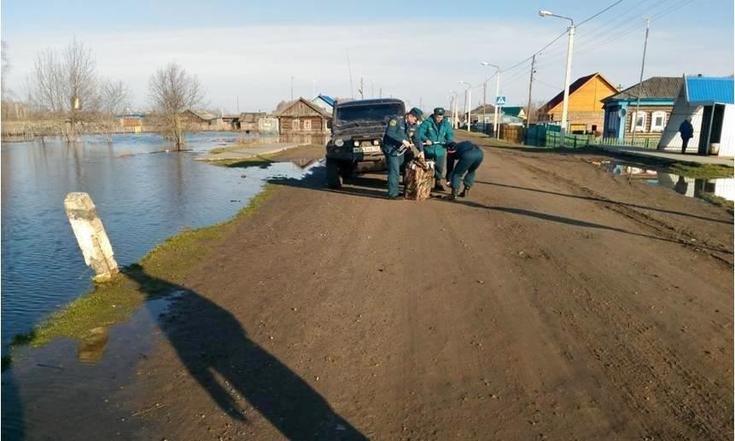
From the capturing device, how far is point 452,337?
4867 mm

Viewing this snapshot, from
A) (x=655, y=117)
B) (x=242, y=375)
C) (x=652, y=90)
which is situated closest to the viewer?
(x=242, y=375)

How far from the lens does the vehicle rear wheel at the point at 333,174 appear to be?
1464 centimetres

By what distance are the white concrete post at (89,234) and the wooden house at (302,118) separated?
62.9 m

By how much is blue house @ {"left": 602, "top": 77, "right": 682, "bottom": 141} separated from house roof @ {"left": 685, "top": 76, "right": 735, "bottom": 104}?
1364 centimetres

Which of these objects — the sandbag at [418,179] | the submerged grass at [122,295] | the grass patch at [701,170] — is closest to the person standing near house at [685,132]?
the grass patch at [701,170]

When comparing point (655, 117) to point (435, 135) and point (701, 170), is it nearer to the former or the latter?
point (701, 170)

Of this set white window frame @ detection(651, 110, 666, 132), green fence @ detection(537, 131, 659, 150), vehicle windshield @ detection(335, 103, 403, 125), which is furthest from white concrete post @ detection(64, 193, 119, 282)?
white window frame @ detection(651, 110, 666, 132)

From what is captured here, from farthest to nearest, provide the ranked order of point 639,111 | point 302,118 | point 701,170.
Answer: point 302,118 < point 639,111 < point 701,170

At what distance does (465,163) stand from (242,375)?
8661 mm

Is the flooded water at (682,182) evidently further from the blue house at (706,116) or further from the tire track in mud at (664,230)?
the blue house at (706,116)

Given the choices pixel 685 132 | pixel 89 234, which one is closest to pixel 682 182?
pixel 685 132

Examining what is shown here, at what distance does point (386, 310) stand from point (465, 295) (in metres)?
0.94

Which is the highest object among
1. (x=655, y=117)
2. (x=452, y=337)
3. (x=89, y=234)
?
(x=655, y=117)

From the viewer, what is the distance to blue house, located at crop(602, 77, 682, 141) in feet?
136
